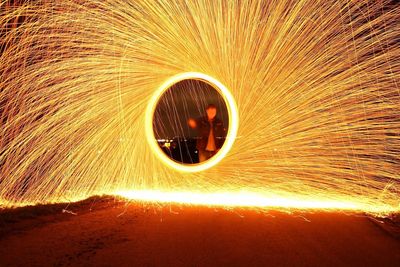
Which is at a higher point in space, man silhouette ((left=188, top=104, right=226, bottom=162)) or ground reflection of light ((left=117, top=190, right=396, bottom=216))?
man silhouette ((left=188, top=104, right=226, bottom=162))

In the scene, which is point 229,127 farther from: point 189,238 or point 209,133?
point 189,238

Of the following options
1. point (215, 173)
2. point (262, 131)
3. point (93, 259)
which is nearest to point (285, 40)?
point (262, 131)

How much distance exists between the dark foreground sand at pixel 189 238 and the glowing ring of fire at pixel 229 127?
1.17 metres

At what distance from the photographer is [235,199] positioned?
6.27 m

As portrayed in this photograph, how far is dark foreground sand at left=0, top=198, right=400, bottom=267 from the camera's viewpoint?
3389 mm

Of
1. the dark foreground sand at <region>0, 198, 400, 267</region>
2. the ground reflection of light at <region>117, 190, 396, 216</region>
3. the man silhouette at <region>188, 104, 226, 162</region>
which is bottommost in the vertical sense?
the dark foreground sand at <region>0, 198, 400, 267</region>

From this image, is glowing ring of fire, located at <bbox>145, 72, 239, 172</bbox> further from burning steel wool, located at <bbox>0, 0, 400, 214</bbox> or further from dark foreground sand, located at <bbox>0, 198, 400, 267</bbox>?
dark foreground sand, located at <bbox>0, 198, 400, 267</bbox>

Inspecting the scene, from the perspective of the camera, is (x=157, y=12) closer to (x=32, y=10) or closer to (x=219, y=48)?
(x=219, y=48)

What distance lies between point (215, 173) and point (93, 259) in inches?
134

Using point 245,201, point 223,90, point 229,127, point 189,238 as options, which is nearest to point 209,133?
point 229,127

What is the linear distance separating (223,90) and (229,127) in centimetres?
67

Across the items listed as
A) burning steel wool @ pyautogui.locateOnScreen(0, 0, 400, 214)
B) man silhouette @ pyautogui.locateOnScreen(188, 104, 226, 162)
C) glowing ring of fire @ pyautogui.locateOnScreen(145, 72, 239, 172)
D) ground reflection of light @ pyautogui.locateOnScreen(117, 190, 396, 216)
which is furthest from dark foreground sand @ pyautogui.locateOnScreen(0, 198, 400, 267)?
man silhouette @ pyautogui.locateOnScreen(188, 104, 226, 162)

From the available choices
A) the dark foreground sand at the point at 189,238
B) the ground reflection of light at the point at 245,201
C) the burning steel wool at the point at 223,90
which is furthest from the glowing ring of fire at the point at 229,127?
the dark foreground sand at the point at 189,238

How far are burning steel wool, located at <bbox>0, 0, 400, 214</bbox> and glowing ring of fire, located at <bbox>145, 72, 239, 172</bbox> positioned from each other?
3 centimetres
